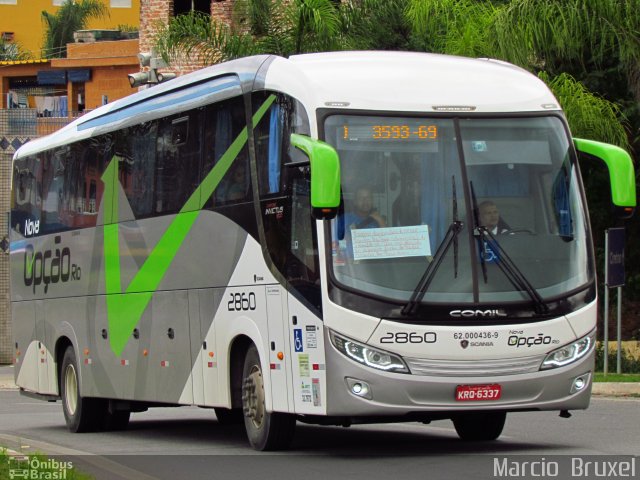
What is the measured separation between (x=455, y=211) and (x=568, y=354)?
153cm

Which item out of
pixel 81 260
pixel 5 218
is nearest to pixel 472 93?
pixel 81 260

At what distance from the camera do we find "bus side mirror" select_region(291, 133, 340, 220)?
12070 mm

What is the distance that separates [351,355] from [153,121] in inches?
203

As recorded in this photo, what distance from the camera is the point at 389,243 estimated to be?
1262 cm

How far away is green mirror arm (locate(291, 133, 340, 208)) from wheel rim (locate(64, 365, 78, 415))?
7896 mm

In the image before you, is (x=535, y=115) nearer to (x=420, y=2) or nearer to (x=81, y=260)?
(x=81, y=260)

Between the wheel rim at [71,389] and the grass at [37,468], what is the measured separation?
7.39 meters

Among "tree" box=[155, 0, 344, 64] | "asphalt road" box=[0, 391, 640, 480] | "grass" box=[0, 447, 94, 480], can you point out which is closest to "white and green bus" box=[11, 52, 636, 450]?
"asphalt road" box=[0, 391, 640, 480]

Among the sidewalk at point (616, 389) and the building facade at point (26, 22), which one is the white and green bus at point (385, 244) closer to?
the sidewalk at point (616, 389)

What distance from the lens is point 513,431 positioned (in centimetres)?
1620

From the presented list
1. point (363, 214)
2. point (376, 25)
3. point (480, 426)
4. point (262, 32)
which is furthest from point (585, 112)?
point (363, 214)

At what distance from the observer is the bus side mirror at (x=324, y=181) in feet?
39.6

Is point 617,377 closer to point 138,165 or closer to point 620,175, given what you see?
point 138,165

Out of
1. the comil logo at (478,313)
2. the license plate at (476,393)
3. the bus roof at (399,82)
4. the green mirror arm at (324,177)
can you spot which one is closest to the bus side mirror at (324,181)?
the green mirror arm at (324,177)
